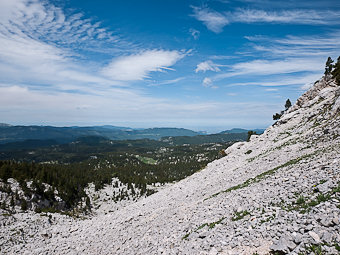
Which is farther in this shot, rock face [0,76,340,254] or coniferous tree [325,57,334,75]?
coniferous tree [325,57,334,75]

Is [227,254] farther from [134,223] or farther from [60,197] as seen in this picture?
[60,197]

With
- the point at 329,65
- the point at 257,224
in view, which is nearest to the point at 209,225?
the point at 257,224

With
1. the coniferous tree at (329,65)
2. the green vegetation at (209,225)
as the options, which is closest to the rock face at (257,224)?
the green vegetation at (209,225)

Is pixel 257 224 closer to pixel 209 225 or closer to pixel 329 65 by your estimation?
pixel 209 225

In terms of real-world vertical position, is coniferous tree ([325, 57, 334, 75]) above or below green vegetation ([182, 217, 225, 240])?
above

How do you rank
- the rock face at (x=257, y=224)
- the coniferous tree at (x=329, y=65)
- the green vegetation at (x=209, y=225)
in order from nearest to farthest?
the rock face at (x=257, y=224)
the green vegetation at (x=209, y=225)
the coniferous tree at (x=329, y=65)

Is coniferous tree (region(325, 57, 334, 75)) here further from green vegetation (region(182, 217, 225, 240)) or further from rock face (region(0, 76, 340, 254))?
green vegetation (region(182, 217, 225, 240))

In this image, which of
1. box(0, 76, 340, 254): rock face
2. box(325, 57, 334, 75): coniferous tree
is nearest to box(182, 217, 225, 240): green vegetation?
box(0, 76, 340, 254): rock face

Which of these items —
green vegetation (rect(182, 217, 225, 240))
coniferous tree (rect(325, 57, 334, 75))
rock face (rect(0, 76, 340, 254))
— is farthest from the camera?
coniferous tree (rect(325, 57, 334, 75))

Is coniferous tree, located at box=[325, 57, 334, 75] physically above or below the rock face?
above

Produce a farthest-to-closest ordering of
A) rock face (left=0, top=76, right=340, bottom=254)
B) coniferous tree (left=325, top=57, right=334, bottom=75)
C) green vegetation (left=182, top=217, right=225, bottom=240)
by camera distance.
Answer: coniferous tree (left=325, top=57, right=334, bottom=75) → green vegetation (left=182, top=217, right=225, bottom=240) → rock face (left=0, top=76, right=340, bottom=254)

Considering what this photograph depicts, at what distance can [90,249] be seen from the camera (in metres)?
19.8

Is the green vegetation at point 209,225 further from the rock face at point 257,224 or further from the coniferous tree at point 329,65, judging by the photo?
the coniferous tree at point 329,65

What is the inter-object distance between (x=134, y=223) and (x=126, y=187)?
115353 mm
